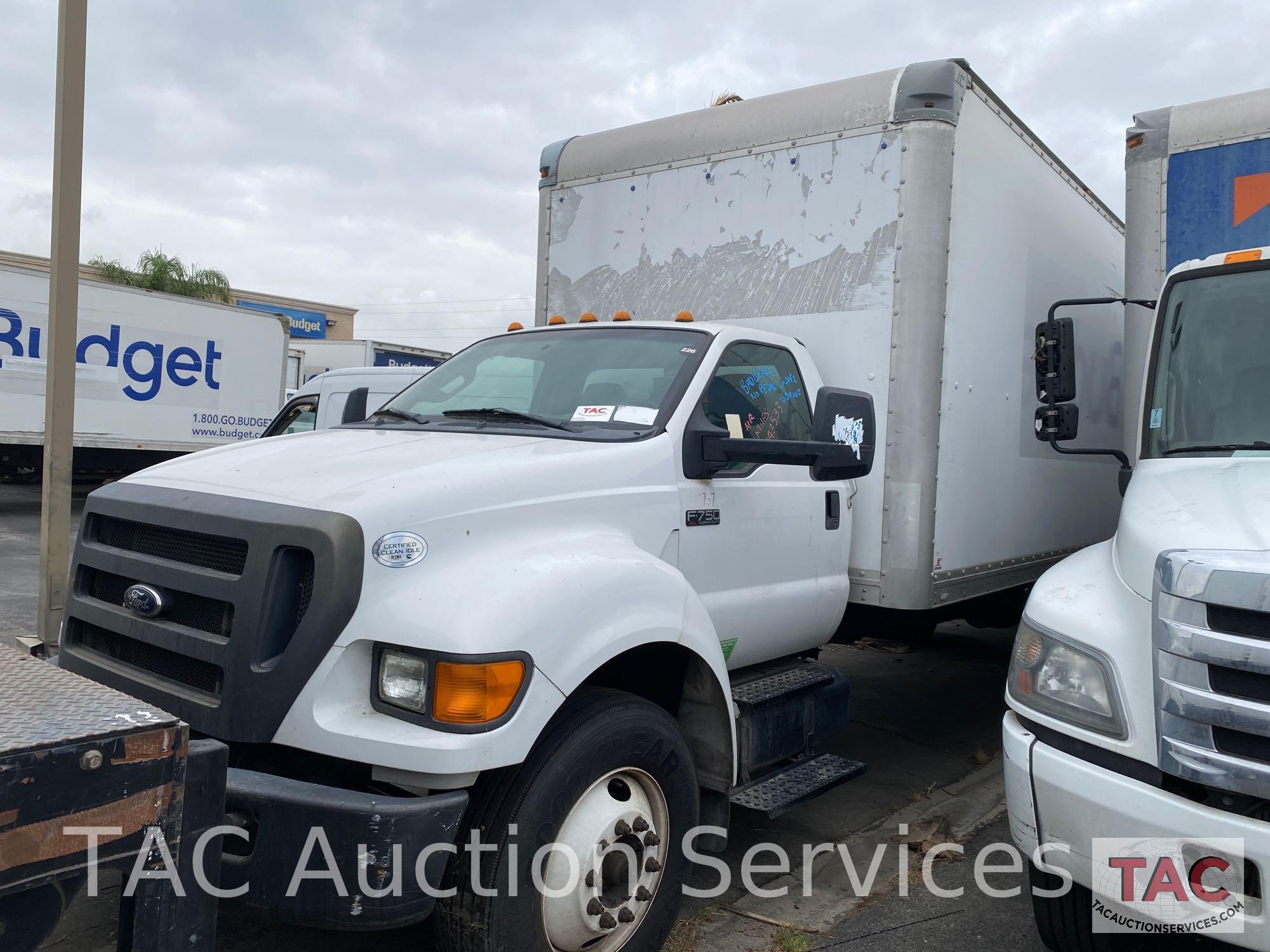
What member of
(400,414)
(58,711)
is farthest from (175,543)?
(400,414)

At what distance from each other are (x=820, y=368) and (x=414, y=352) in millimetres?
20507

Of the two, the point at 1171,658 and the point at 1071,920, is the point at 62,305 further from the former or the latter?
the point at 1071,920

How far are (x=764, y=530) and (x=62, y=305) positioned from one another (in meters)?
3.66

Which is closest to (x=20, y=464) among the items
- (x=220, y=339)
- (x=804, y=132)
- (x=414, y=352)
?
(x=220, y=339)

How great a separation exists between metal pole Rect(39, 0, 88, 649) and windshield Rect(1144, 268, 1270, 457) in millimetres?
5069

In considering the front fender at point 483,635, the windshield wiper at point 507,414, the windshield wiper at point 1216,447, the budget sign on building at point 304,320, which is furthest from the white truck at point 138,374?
the budget sign on building at point 304,320

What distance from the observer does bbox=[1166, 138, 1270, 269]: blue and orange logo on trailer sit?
14.8ft

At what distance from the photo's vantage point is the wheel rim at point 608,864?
2.70 metres

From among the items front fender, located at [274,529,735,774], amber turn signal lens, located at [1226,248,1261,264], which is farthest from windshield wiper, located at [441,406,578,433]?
amber turn signal lens, located at [1226,248,1261,264]

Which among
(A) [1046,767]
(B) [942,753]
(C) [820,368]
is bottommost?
(B) [942,753]

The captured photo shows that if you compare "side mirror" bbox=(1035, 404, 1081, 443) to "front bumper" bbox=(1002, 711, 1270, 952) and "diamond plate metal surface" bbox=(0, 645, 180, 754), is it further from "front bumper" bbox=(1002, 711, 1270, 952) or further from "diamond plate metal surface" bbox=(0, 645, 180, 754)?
"diamond plate metal surface" bbox=(0, 645, 180, 754)

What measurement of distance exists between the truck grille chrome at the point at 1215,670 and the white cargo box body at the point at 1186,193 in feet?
6.89

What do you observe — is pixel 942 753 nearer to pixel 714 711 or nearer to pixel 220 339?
pixel 714 711

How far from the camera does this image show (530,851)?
2.56 meters
